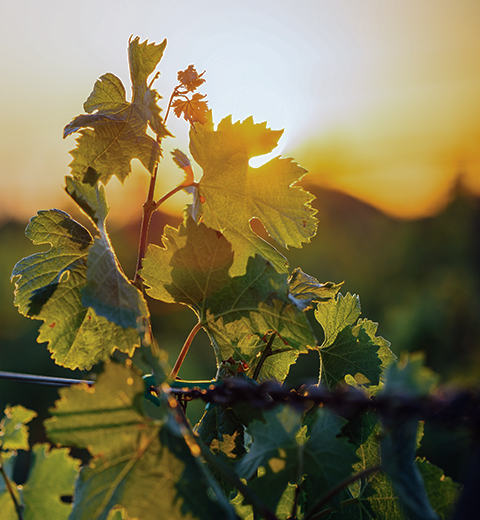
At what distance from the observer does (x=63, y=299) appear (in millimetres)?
576

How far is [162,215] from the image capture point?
10.5 m

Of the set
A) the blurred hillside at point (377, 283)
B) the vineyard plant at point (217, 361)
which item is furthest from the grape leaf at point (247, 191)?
the blurred hillside at point (377, 283)

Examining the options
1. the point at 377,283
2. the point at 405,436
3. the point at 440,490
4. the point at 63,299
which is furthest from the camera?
the point at 377,283

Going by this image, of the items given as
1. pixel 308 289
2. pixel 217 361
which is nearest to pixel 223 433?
pixel 217 361

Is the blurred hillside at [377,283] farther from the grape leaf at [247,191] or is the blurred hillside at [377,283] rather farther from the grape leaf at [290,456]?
the grape leaf at [290,456]

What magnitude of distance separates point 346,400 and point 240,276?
0.23 metres

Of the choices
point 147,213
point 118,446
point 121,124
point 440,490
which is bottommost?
point 440,490

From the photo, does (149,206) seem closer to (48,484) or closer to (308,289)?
(308,289)

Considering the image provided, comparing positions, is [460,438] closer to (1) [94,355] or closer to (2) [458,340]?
(1) [94,355]

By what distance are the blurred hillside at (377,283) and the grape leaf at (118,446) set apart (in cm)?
890

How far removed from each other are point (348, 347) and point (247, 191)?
271 mm

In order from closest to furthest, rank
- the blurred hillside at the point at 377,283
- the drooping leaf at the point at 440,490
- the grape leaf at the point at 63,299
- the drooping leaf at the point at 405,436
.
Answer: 1. the drooping leaf at the point at 405,436
2. the drooping leaf at the point at 440,490
3. the grape leaf at the point at 63,299
4. the blurred hillside at the point at 377,283

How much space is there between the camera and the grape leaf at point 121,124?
0.61 meters

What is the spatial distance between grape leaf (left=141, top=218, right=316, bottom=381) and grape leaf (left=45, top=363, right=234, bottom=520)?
0.19m
